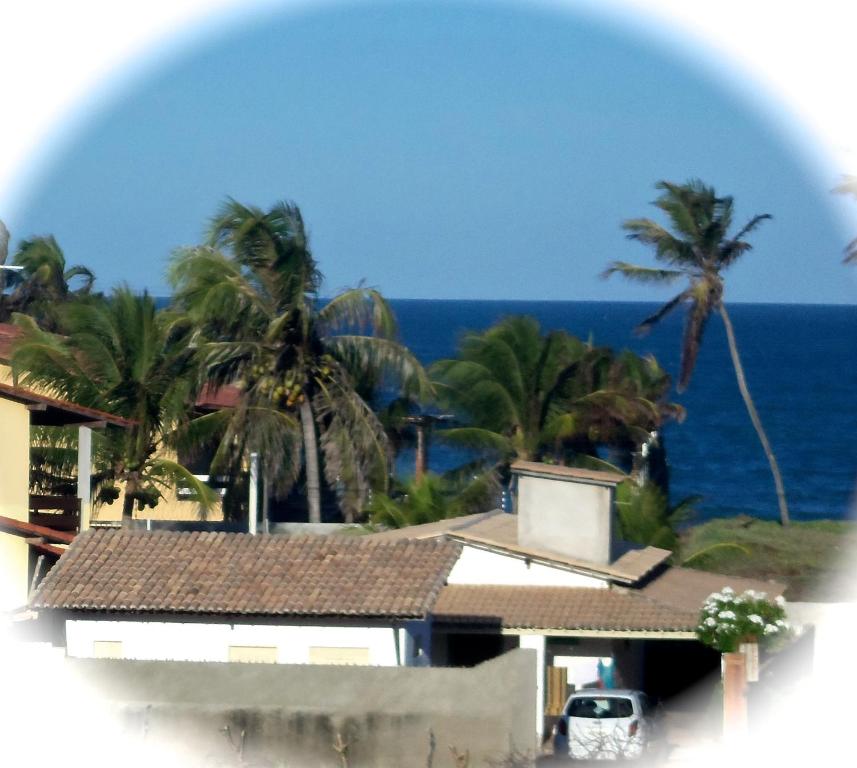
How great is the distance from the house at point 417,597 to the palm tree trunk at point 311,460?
8.80m

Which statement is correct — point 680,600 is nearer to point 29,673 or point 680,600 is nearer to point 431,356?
point 29,673

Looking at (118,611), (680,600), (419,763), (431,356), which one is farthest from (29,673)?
(431,356)

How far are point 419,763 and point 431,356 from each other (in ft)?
433

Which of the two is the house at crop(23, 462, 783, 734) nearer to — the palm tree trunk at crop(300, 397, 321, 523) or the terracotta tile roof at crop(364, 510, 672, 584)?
the terracotta tile roof at crop(364, 510, 672, 584)

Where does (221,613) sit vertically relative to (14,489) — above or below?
below

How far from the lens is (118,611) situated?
19703 mm

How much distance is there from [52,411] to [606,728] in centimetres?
1237

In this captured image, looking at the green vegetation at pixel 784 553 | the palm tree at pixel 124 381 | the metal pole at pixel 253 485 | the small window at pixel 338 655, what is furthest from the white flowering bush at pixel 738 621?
the metal pole at pixel 253 485

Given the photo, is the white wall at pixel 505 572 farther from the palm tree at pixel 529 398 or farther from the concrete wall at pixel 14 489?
the palm tree at pixel 529 398

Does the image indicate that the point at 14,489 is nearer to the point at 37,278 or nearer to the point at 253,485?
the point at 253,485

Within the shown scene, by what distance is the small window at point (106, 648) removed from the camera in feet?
64.8

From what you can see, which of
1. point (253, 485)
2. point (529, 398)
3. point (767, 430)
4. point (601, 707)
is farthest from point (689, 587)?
point (767, 430)

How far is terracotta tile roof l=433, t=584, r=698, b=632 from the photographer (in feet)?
72.6

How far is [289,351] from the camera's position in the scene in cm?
3462
